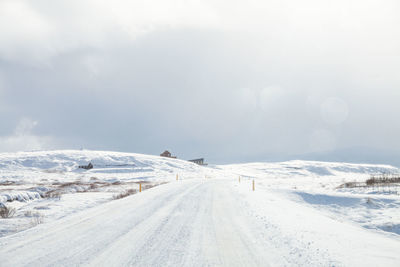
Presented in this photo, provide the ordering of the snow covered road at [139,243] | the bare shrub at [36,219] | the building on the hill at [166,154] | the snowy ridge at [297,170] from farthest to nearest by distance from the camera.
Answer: the building on the hill at [166,154], the snowy ridge at [297,170], the bare shrub at [36,219], the snow covered road at [139,243]

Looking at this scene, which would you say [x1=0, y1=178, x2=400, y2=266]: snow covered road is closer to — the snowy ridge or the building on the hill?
the snowy ridge

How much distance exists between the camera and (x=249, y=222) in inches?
344

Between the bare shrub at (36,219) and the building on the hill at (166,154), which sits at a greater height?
the building on the hill at (166,154)

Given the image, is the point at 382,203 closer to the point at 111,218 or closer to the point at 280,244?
the point at 280,244

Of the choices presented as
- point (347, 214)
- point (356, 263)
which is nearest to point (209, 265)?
point (356, 263)

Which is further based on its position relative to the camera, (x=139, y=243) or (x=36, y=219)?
(x=36, y=219)

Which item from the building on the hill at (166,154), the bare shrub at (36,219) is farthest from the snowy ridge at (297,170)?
the bare shrub at (36,219)

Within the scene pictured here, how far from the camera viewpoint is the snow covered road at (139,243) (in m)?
4.98

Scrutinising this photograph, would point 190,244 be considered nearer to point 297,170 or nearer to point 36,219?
point 36,219

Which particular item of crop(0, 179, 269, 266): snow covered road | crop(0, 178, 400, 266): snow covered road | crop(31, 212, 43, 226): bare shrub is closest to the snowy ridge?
crop(31, 212, 43, 226): bare shrub

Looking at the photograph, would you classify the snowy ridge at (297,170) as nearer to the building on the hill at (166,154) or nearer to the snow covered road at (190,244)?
the building on the hill at (166,154)

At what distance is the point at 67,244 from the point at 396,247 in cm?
790

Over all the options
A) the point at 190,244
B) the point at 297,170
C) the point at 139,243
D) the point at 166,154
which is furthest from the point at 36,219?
the point at 297,170

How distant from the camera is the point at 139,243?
6.03 m
